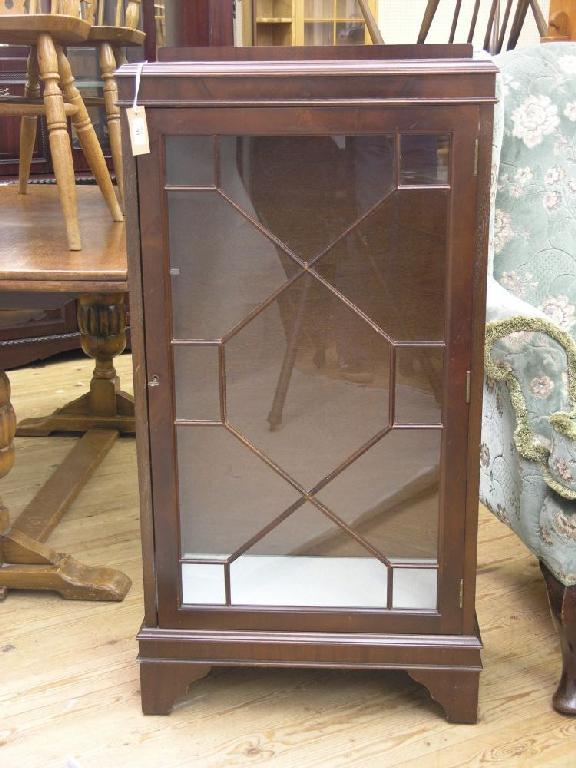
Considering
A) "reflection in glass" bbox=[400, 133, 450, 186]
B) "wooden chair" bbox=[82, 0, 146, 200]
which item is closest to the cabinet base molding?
"reflection in glass" bbox=[400, 133, 450, 186]

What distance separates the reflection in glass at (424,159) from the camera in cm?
137

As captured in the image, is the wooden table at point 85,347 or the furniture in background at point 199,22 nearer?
the wooden table at point 85,347

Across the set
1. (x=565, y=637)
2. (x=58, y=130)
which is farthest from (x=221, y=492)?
(x=58, y=130)

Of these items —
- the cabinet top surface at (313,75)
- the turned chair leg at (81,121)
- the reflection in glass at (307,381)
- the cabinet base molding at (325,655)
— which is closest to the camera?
the cabinet top surface at (313,75)

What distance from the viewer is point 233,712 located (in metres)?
1.65

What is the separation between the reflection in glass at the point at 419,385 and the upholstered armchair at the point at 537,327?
179 millimetres

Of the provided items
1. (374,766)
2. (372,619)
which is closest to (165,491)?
(372,619)

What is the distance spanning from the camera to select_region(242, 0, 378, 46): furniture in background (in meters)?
5.30

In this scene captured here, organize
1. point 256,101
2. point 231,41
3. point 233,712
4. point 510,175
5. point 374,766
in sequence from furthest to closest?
point 231,41, point 510,175, point 233,712, point 374,766, point 256,101

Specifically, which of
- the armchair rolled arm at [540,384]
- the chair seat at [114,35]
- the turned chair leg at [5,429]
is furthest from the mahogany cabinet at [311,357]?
the chair seat at [114,35]

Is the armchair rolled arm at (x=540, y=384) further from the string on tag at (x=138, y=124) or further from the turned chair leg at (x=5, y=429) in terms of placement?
the turned chair leg at (x=5, y=429)

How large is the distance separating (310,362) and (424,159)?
355 millimetres

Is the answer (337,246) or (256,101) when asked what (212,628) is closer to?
(337,246)

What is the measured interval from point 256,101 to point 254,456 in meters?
0.56
